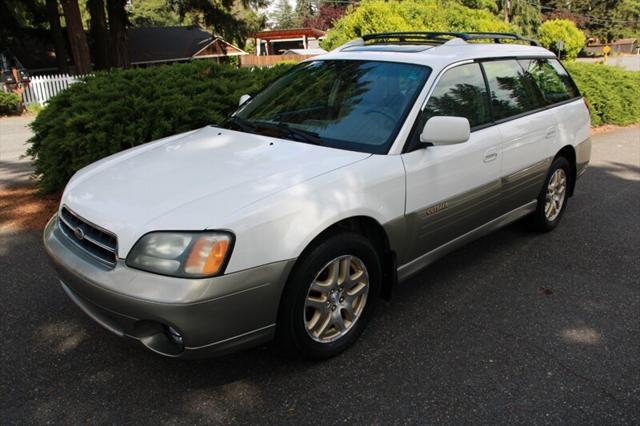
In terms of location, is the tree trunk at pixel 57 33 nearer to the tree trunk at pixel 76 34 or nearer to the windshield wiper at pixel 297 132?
the tree trunk at pixel 76 34

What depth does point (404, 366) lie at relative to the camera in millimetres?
3047

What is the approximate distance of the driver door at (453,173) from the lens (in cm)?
337

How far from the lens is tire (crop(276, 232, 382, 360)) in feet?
9.04

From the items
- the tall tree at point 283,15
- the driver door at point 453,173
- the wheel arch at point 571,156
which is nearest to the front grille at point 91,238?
the driver door at point 453,173

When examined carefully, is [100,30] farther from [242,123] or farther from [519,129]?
[519,129]

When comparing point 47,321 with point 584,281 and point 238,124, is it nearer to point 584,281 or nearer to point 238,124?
point 238,124

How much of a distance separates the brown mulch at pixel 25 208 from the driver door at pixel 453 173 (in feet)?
12.9

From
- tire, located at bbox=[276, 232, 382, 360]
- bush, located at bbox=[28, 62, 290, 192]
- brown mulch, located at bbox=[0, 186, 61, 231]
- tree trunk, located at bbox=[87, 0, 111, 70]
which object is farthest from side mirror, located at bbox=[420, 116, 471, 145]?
tree trunk, located at bbox=[87, 0, 111, 70]

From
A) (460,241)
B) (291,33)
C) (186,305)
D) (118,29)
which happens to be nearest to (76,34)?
(118,29)

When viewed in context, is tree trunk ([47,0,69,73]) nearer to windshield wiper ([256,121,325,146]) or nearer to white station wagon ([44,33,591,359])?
white station wagon ([44,33,591,359])

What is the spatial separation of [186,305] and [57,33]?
29129 millimetres

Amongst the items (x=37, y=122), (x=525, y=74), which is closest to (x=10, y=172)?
(x=37, y=122)

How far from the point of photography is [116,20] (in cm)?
2452

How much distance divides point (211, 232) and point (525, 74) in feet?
11.1
